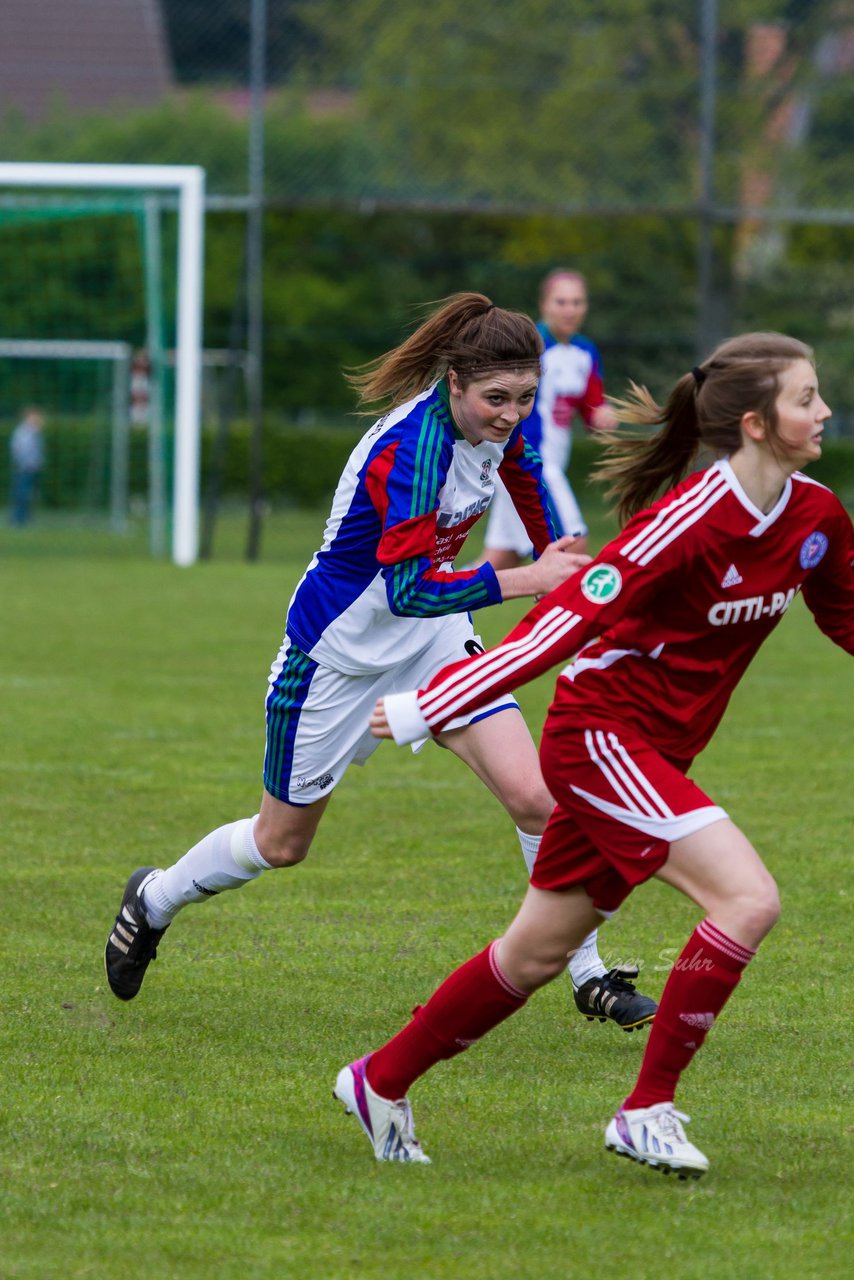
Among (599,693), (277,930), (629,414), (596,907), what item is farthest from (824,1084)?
(277,930)

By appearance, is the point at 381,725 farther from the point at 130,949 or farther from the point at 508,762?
the point at 130,949

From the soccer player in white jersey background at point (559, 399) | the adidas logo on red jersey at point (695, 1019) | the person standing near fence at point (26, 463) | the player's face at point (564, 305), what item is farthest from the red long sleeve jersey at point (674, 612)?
the person standing near fence at point (26, 463)

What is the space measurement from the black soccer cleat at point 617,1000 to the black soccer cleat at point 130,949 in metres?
1.15

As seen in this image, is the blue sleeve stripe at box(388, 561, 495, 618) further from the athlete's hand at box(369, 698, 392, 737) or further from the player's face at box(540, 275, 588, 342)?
the player's face at box(540, 275, 588, 342)

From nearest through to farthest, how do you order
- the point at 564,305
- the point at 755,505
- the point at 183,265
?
the point at 755,505 < the point at 564,305 < the point at 183,265

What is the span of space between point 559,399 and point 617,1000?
875cm

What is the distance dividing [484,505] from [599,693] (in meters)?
1.34

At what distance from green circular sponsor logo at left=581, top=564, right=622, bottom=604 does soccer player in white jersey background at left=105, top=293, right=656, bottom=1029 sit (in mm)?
887

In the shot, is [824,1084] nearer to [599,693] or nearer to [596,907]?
[596,907]

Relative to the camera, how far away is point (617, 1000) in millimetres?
4828

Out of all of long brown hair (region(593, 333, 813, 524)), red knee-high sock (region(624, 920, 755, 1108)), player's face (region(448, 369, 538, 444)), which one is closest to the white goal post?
player's face (region(448, 369, 538, 444))

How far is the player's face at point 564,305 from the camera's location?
12.0 meters

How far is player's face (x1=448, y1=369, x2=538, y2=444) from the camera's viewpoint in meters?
4.62

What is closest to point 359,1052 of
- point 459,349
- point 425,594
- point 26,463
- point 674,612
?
point 425,594
